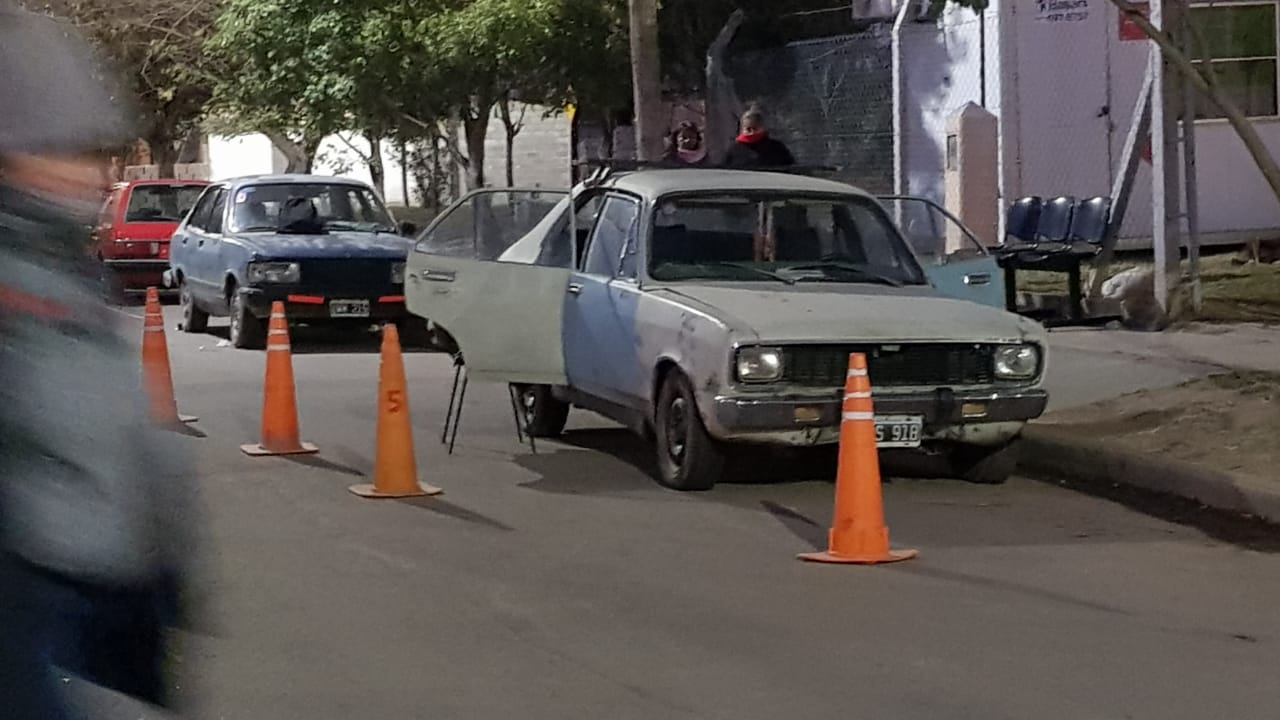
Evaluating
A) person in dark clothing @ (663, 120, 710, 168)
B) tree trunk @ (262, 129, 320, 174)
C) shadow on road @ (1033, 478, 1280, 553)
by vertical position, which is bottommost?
shadow on road @ (1033, 478, 1280, 553)

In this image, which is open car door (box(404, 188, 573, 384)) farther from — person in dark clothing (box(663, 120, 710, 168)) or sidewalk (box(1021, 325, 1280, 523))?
person in dark clothing (box(663, 120, 710, 168))

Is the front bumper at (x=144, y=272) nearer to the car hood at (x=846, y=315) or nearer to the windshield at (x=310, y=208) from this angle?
the windshield at (x=310, y=208)

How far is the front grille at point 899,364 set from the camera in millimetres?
9352

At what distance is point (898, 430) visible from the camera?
9391 millimetres

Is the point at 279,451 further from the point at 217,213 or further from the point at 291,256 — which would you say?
the point at 217,213

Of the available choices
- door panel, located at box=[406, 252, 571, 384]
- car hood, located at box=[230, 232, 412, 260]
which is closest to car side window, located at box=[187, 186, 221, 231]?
car hood, located at box=[230, 232, 412, 260]

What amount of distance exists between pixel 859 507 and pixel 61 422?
6.11 m

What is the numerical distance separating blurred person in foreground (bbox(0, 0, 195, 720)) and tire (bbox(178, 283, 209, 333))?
57.5ft

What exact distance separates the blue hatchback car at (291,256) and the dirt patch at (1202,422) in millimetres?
7650

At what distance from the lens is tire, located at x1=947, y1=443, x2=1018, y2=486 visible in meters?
10.1

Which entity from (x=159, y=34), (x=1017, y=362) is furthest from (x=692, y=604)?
(x=159, y=34)

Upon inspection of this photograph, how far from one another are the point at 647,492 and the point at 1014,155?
11.6m

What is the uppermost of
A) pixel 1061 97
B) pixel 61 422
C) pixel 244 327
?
pixel 1061 97

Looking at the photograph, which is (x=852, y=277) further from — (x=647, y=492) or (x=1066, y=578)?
(x=1066, y=578)
